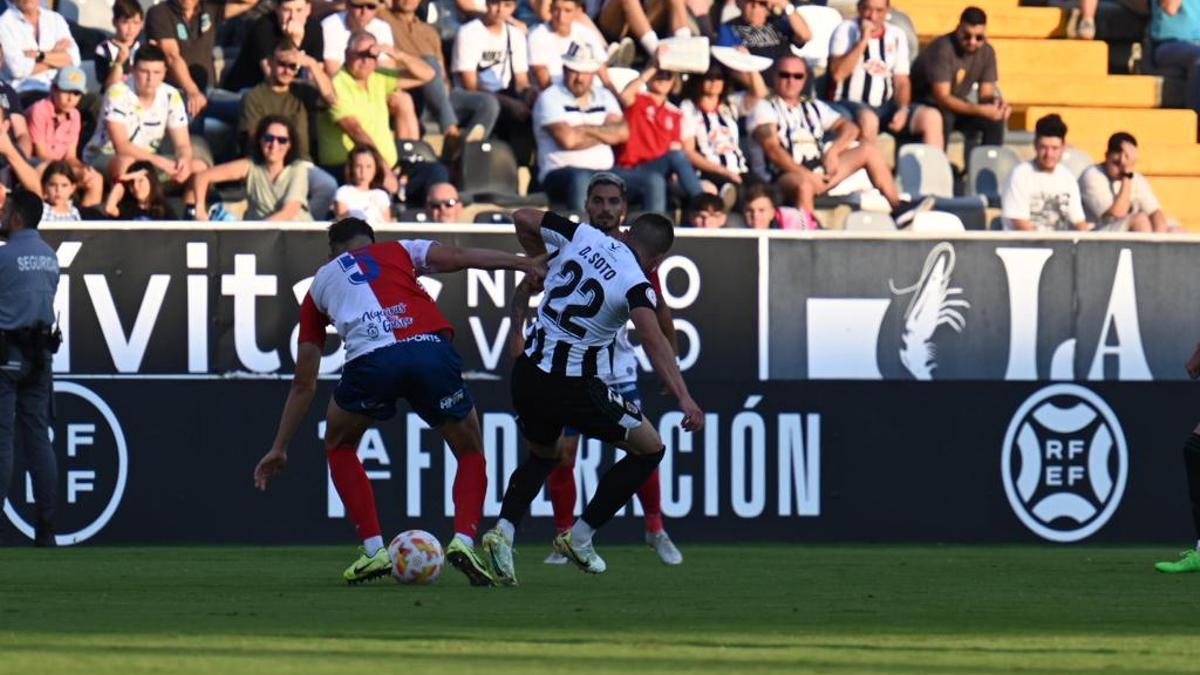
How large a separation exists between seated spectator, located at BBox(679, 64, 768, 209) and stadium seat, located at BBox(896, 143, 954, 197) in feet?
4.65

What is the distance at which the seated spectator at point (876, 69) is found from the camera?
19781mm

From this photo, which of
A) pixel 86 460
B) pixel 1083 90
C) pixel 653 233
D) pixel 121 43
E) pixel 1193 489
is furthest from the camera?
pixel 1083 90

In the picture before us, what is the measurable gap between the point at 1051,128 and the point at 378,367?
957cm

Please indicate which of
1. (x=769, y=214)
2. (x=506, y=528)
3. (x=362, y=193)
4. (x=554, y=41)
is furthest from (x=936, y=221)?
(x=506, y=528)

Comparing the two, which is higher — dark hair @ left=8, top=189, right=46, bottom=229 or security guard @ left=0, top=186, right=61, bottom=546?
dark hair @ left=8, top=189, right=46, bottom=229

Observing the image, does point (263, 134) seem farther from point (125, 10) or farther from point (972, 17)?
point (972, 17)

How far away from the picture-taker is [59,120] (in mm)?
16734

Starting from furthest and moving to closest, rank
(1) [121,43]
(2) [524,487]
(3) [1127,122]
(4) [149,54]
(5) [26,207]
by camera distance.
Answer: (3) [1127,122] < (1) [121,43] < (4) [149,54] < (5) [26,207] < (2) [524,487]

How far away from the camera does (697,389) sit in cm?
1625

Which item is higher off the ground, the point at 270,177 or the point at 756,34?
the point at 756,34

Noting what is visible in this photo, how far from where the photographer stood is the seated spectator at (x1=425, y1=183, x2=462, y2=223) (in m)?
16.8

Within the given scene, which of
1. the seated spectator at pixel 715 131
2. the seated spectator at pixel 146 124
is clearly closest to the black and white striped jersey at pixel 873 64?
the seated spectator at pixel 715 131

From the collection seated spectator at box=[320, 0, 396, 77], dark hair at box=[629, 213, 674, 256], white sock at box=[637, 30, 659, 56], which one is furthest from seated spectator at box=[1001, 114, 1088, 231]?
dark hair at box=[629, 213, 674, 256]

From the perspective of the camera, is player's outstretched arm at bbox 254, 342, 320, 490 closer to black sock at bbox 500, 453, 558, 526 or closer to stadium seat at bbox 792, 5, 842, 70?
black sock at bbox 500, 453, 558, 526
